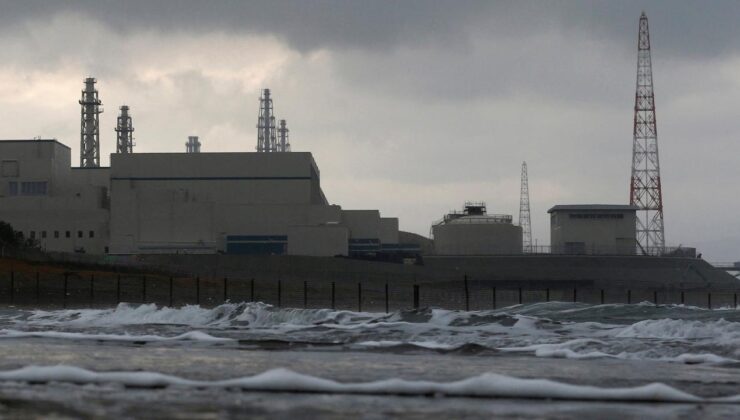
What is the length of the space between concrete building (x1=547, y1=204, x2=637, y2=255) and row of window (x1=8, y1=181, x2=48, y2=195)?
49.1 m

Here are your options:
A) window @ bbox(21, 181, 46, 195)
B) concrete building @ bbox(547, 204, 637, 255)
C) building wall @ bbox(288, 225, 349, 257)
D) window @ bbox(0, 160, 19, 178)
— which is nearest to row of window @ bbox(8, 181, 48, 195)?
window @ bbox(21, 181, 46, 195)

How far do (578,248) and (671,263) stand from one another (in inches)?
341

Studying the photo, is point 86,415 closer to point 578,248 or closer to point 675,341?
point 675,341

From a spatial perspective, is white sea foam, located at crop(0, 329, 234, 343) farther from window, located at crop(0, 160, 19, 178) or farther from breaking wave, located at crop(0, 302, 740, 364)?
window, located at crop(0, 160, 19, 178)

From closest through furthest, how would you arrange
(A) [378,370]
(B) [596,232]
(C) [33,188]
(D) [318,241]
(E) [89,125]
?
(A) [378,370] → (D) [318,241] → (C) [33,188] → (B) [596,232] → (E) [89,125]

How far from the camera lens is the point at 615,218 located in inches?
3875

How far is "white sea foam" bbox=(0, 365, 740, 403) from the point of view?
16547 millimetres

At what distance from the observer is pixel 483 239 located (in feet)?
317

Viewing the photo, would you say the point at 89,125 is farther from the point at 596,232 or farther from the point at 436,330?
the point at 436,330

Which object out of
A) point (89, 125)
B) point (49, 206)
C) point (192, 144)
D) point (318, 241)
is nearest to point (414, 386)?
point (318, 241)

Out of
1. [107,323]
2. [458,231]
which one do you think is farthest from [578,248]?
[107,323]

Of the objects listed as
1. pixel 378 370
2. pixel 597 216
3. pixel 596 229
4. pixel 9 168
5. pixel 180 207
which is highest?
pixel 9 168

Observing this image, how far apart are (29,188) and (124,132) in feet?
104

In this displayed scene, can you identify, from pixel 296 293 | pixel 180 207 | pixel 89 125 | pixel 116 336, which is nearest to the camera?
pixel 116 336
